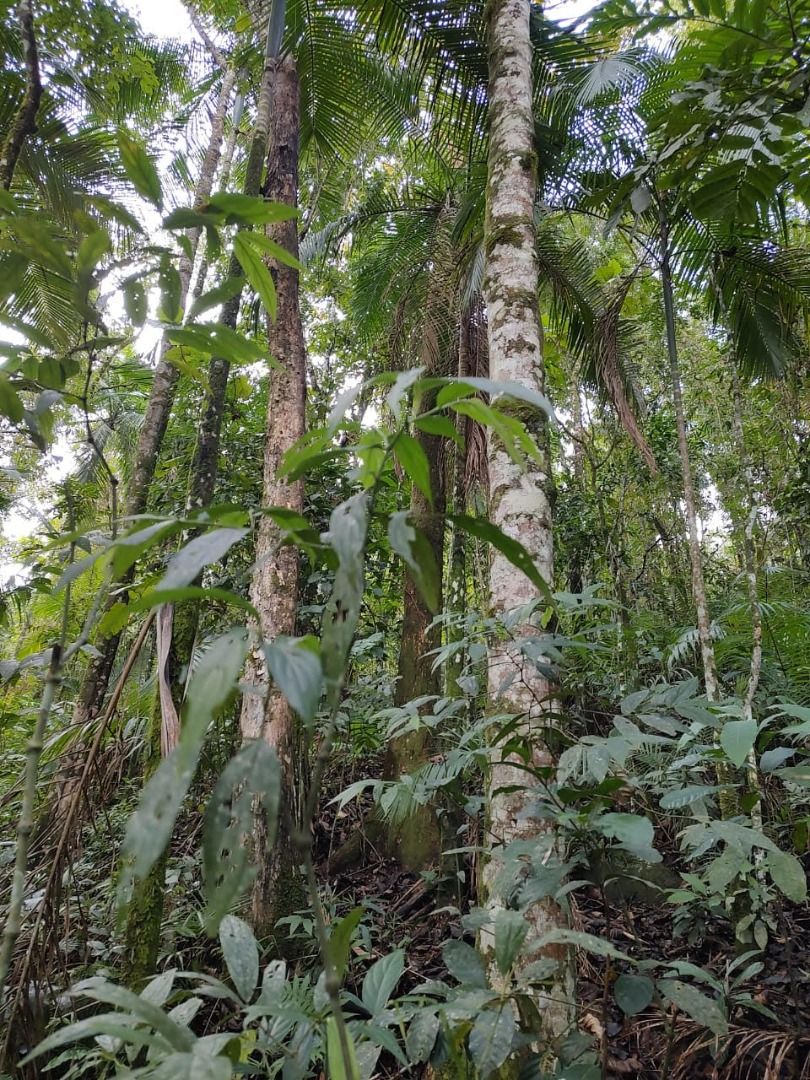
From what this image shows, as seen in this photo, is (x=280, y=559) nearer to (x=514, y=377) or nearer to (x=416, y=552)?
(x=514, y=377)

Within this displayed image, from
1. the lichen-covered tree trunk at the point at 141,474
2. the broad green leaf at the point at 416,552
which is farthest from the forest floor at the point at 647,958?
the lichen-covered tree trunk at the point at 141,474

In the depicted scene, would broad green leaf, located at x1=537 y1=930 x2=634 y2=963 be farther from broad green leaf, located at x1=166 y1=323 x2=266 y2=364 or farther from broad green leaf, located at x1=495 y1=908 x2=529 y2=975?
broad green leaf, located at x1=166 y1=323 x2=266 y2=364

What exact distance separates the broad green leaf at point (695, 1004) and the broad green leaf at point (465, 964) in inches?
12.0

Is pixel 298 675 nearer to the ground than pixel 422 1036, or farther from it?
farther from it

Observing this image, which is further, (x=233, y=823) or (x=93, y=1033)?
(x=93, y=1033)

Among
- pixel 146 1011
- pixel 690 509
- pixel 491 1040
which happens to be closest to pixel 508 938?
pixel 491 1040

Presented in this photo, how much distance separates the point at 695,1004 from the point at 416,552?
955mm

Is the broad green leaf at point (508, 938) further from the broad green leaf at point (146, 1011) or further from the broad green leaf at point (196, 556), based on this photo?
the broad green leaf at point (196, 556)

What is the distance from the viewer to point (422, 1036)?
2.77 ft

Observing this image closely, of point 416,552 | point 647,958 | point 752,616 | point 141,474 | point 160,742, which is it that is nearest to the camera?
point 416,552

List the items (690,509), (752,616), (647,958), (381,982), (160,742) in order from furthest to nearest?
(690,509) → (752,616) → (647,958) → (160,742) → (381,982)

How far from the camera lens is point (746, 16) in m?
1.90

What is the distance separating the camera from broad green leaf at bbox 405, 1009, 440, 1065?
0.83 m

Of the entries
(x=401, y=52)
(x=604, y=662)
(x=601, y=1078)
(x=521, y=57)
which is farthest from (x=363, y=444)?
(x=401, y=52)
